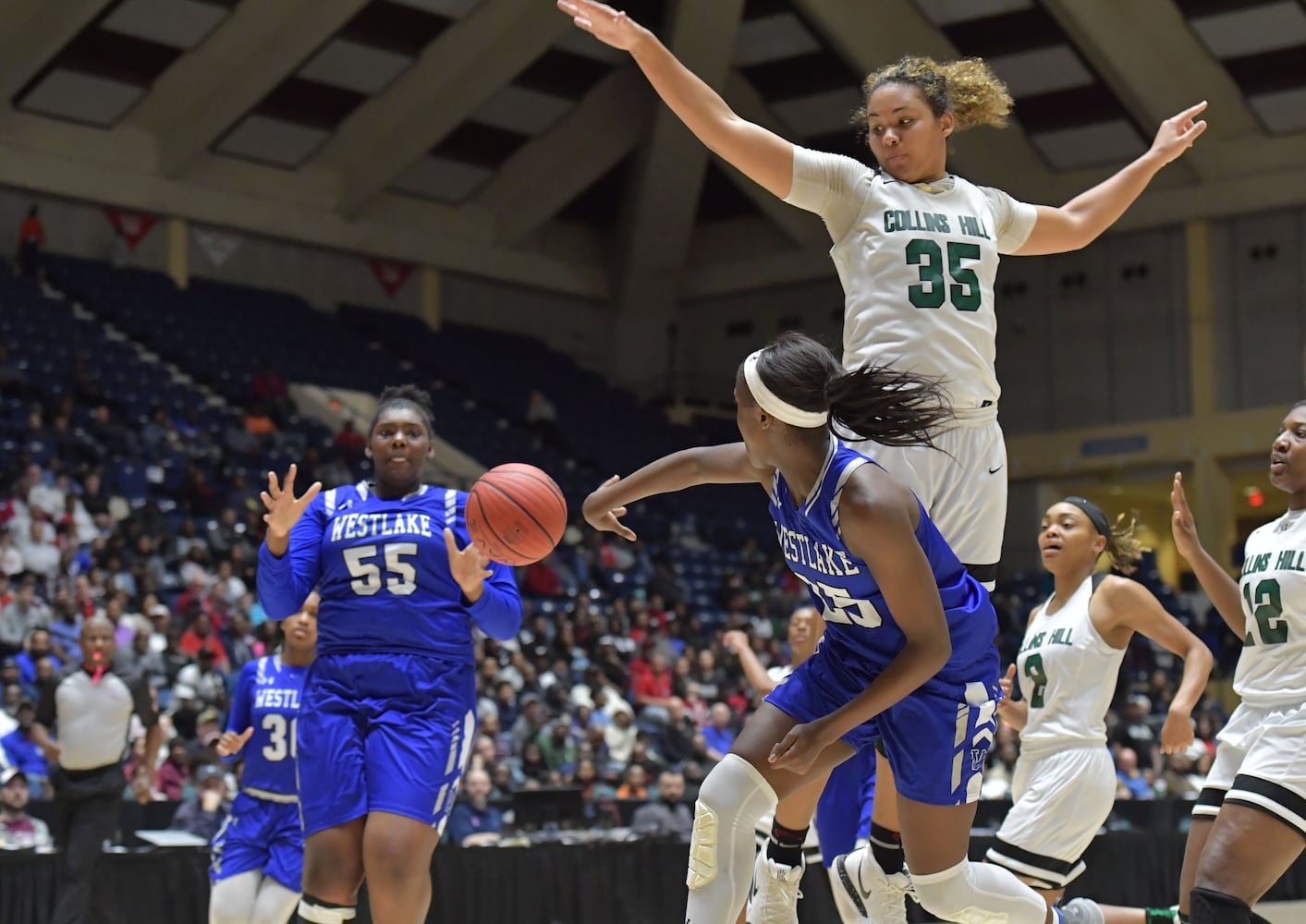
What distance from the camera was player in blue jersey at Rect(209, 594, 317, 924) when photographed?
6.64 m

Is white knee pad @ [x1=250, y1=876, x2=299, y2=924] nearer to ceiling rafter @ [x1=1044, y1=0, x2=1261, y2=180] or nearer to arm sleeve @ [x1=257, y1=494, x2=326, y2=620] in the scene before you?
arm sleeve @ [x1=257, y1=494, x2=326, y2=620]

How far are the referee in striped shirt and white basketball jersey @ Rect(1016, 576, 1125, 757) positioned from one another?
498 centimetres

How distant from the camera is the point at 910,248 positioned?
4.45 meters

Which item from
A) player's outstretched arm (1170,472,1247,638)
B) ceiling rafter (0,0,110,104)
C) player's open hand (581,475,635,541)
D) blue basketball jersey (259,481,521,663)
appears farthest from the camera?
ceiling rafter (0,0,110,104)

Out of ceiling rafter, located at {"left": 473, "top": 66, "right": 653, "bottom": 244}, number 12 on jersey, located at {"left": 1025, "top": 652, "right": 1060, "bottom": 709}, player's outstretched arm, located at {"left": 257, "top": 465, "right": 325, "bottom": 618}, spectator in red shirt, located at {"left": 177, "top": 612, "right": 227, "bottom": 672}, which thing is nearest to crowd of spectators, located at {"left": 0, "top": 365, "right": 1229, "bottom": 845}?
spectator in red shirt, located at {"left": 177, "top": 612, "right": 227, "bottom": 672}

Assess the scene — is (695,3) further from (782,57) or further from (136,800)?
(136,800)

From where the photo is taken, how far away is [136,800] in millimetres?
9836

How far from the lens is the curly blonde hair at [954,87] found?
459 centimetres

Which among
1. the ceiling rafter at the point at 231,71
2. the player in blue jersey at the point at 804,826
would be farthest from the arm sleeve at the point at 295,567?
the ceiling rafter at the point at 231,71

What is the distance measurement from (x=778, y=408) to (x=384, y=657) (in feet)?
6.65

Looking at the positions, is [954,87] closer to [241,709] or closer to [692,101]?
[692,101]

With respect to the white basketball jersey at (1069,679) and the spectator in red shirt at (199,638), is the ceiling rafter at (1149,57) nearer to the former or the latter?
the spectator in red shirt at (199,638)

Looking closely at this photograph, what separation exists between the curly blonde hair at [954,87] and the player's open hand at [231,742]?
3.96m

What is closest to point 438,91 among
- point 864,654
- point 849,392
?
point 849,392
